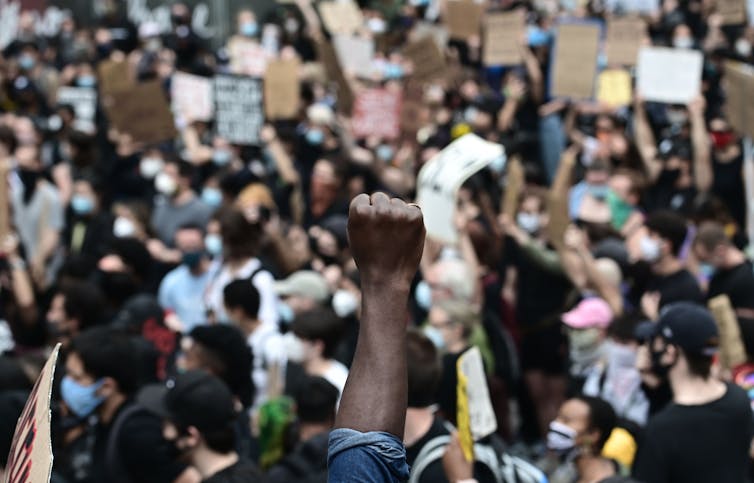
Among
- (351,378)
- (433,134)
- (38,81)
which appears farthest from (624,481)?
(38,81)

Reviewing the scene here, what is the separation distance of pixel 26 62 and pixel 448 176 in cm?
1218

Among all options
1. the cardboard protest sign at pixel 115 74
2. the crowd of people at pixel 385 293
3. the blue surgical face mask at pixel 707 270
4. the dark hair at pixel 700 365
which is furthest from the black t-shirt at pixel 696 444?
the cardboard protest sign at pixel 115 74

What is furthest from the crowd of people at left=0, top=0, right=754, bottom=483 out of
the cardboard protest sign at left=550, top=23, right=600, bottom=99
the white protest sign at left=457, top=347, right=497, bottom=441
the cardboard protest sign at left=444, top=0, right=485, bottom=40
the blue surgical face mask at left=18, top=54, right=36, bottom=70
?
the blue surgical face mask at left=18, top=54, right=36, bottom=70

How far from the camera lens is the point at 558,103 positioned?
35.8ft

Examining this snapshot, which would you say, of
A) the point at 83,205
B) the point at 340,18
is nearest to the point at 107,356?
the point at 83,205

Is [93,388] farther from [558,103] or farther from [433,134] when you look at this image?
[558,103]

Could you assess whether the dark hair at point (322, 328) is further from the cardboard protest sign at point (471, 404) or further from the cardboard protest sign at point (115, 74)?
the cardboard protest sign at point (115, 74)

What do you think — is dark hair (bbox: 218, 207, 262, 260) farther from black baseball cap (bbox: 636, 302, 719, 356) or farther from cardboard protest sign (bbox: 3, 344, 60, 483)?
cardboard protest sign (bbox: 3, 344, 60, 483)

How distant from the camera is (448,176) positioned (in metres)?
5.35

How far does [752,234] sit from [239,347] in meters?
3.71

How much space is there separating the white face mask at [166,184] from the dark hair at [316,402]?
165 inches

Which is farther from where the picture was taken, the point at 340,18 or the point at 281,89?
the point at 340,18

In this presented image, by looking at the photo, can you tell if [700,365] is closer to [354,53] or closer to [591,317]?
[591,317]

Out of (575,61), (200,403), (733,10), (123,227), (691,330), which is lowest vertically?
(123,227)
